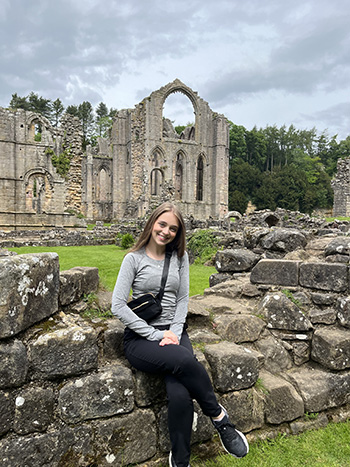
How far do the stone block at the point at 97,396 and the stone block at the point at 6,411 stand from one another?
275mm

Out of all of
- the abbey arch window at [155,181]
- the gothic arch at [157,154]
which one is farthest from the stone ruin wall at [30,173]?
the abbey arch window at [155,181]

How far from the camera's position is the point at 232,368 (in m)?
2.43

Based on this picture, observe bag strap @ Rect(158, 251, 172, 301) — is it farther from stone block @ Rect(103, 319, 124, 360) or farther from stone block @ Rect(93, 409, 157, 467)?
stone block @ Rect(93, 409, 157, 467)

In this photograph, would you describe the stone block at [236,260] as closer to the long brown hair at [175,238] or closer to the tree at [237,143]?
the long brown hair at [175,238]

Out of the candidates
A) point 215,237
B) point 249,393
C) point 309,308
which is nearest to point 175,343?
point 249,393

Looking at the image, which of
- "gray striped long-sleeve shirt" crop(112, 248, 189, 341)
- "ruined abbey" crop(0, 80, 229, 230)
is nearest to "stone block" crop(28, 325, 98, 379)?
"gray striped long-sleeve shirt" crop(112, 248, 189, 341)

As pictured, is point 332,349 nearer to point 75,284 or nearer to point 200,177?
point 75,284

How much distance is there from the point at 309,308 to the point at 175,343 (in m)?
1.83

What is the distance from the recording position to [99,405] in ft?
6.80

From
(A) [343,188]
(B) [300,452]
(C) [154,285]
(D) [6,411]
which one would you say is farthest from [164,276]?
(A) [343,188]

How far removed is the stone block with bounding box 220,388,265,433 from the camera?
7.90 ft

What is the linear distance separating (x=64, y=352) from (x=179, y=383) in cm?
78

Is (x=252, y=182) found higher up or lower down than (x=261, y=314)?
higher up

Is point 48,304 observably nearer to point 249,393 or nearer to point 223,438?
point 223,438
